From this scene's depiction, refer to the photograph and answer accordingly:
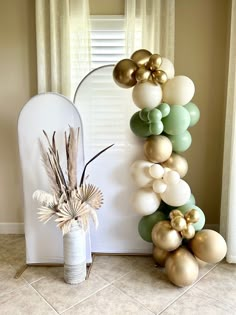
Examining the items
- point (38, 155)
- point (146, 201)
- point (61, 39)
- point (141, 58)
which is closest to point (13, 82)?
point (61, 39)

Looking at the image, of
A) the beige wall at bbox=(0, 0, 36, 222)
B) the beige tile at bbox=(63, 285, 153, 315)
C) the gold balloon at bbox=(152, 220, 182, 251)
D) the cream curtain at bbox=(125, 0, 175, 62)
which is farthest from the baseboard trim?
the cream curtain at bbox=(125, 0, 175, 62)

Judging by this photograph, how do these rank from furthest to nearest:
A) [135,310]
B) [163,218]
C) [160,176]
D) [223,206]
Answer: [223,206], [163,218], [160,176], [135,310]

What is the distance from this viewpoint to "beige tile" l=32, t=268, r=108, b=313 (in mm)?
1758

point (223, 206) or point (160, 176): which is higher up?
point (160, 176)

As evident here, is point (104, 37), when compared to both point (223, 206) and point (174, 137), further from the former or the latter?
point (223, 206)

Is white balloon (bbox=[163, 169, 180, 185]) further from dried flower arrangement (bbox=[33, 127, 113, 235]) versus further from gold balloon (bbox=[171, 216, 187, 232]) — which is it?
dried flower arrangement (bbox=[33, 127, 113, 235])

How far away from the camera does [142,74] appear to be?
1.75m

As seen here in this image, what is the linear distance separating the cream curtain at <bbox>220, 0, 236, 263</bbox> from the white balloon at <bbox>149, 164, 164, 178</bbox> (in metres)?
0.55

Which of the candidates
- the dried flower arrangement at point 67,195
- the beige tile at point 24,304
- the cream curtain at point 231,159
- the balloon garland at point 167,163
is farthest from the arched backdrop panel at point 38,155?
the cream curtain at point 231,159

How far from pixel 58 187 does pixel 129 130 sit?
669mm

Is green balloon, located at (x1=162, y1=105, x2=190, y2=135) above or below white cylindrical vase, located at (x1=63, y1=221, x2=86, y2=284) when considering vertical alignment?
above

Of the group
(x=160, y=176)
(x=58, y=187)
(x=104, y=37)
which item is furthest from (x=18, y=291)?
(x=104, y=37)

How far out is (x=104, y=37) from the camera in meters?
2.24

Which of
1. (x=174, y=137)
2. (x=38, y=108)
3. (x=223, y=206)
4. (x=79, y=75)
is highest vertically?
(x=79, y=75)
